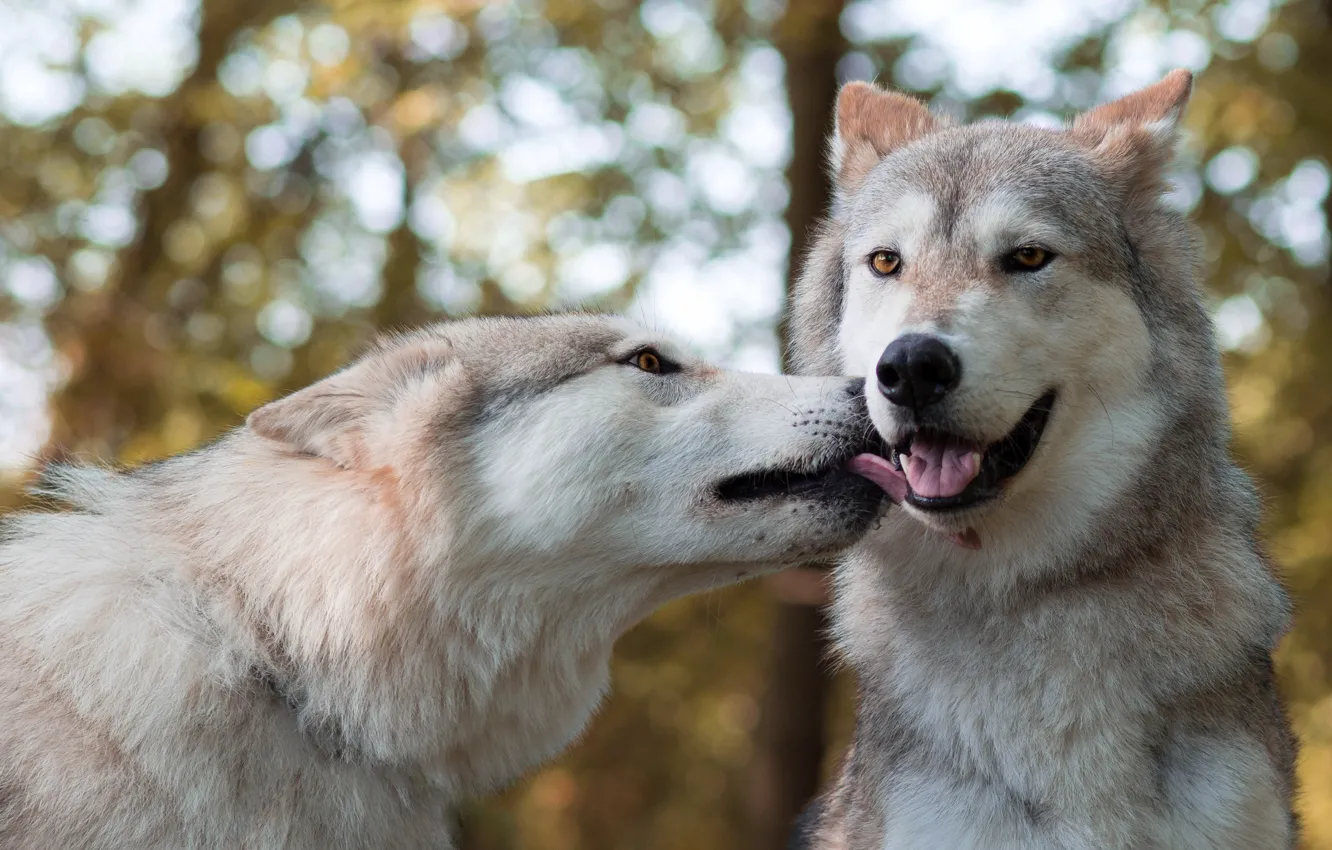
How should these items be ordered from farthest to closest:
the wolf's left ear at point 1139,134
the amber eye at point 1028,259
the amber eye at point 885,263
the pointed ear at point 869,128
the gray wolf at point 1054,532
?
the pointed ear at point 869,128, the wolf's left ear at point 1139,134, the amber eye at point 885,263, the amber eye at point 1028,259, the gray wolf at point 1054,532

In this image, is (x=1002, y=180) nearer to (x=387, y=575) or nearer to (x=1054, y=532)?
(x=1054, y=532)

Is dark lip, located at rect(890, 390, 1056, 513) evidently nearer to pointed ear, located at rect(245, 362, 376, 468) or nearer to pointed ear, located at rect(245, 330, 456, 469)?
pointed ear, located at rect(245, 330, 456, 469)

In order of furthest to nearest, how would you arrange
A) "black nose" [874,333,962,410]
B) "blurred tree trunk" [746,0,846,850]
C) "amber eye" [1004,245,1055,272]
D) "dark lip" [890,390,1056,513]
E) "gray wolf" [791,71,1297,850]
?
"blurred tree trunk" [746,0,846,850], "amber eye" [1004,245,1055,272], "dark lip" [890,390,1056,513], "gray wolf" [791,71,1297,850], "black nose" [874,333,962,410]

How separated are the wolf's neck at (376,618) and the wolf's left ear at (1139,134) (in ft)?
7.25

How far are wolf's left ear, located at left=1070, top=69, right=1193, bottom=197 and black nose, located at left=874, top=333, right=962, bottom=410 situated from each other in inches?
45.5

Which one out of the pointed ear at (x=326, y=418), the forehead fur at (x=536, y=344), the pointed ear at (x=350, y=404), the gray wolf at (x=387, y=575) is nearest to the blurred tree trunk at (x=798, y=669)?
the forehead fur at (x=536, y=344)

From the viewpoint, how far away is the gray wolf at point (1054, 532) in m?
3.44

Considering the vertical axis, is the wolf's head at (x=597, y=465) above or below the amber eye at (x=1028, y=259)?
below

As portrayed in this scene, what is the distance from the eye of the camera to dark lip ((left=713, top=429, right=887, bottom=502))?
3.60 metres

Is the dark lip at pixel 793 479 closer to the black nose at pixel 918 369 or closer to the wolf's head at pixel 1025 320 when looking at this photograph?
the wolf's head at pixel 1025 320

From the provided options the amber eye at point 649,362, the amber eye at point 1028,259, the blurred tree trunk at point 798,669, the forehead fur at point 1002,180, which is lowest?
the blurred tree trunk at point 798,669

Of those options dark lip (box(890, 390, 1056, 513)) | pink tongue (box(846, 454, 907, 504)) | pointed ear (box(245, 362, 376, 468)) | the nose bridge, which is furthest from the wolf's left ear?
pointed ear (box(245, 362, 376, 468))

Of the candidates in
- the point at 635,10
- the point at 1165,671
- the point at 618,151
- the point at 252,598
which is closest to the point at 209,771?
the point at 252,598

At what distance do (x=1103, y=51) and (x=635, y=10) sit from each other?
12.8ft
